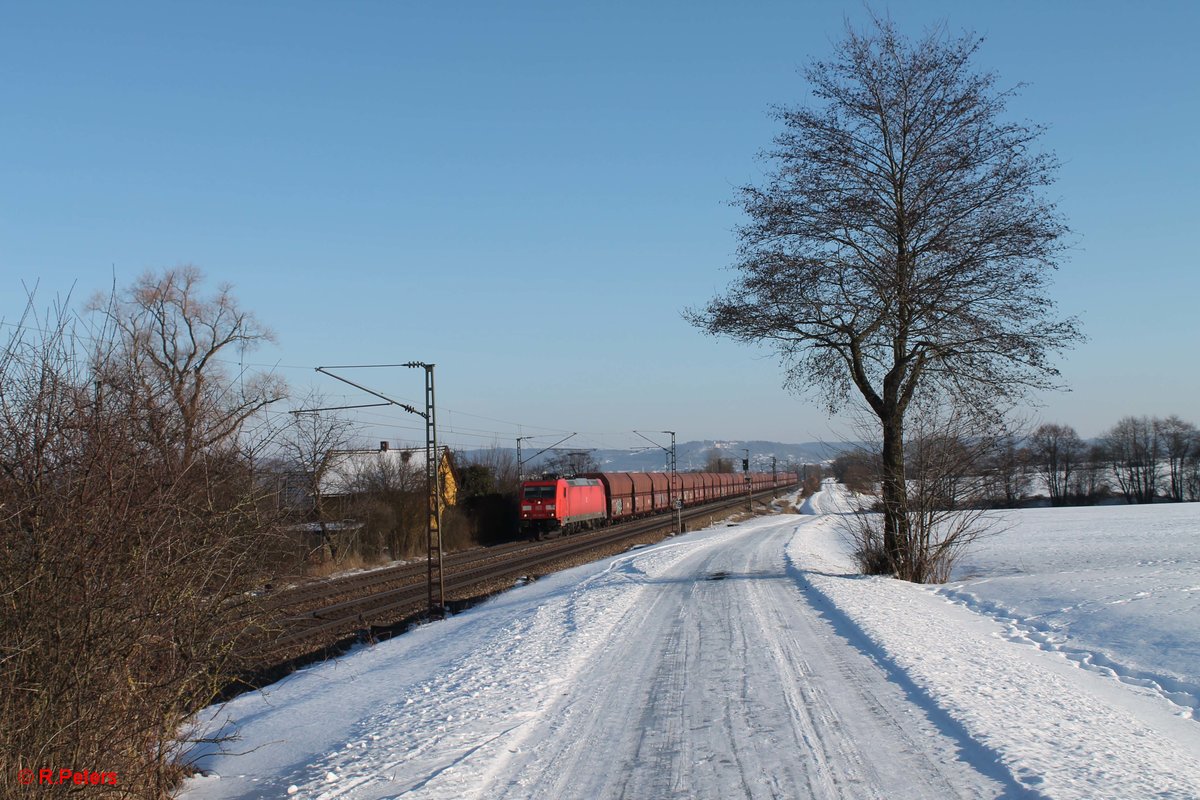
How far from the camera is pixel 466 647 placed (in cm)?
1114

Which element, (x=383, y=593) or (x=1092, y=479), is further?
(x=1092, y=479)

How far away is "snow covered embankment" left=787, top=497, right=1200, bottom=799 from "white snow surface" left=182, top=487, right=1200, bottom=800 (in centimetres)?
2

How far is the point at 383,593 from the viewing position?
2323cm

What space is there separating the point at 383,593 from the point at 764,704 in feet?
59.5

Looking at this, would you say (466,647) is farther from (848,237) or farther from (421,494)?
(421,494)

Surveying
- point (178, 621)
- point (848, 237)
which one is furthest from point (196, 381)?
point (848, 237)

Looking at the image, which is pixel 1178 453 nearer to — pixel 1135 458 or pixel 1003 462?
pixel 1135 458

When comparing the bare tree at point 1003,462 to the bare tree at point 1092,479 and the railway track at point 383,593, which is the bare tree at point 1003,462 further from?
the bare tree at point 1092,479

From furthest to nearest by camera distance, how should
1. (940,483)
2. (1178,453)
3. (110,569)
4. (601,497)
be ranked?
(1178,453)
(601,497)
(940,483)
(110,569)

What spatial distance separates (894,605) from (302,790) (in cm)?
858

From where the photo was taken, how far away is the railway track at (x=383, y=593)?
15.8 meters

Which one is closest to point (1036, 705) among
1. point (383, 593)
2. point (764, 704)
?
point (764, 704)

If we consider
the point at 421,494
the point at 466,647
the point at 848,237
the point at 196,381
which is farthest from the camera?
the point at 421,494

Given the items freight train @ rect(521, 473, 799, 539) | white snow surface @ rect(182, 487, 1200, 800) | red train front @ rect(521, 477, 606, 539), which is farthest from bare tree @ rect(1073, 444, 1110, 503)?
white snow surface @ rect(182, 487, 1200, 800)
